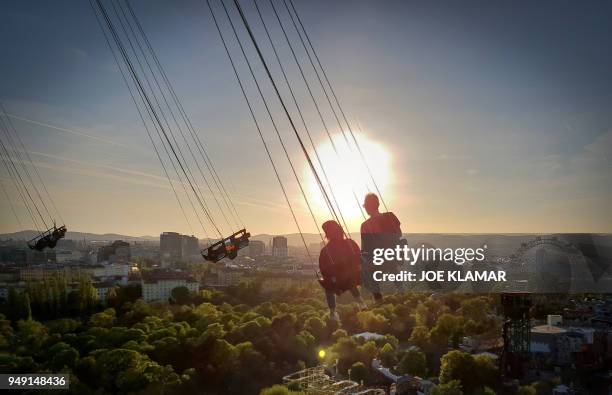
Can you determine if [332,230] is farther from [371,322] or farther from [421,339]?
[371,322]

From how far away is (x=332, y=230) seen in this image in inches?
117

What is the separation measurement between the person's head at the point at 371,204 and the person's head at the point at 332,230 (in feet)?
0.73

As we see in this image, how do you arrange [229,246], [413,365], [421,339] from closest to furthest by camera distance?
[229,246], [413,365], [421,339]

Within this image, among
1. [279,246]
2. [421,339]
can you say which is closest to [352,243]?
[421,339]

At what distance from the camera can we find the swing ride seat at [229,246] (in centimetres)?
566

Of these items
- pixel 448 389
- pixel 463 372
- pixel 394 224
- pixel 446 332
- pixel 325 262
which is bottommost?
pixel 448 389

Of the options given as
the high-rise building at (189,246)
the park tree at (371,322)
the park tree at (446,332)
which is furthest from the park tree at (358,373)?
the high-rise building at (189,246)

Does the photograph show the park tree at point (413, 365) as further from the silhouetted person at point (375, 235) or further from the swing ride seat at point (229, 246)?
the silhouetted person at point (375, 235)

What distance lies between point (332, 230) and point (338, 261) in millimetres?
203

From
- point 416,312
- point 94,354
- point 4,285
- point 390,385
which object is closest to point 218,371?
point 94,354

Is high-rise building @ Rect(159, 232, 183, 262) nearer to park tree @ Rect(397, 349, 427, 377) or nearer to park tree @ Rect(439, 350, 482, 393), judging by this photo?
park tree @ Rect(397, 349, 427, 377)

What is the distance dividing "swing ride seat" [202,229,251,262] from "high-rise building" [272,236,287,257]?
230 feet

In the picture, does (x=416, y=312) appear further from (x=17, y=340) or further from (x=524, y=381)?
(x=17, y=340)

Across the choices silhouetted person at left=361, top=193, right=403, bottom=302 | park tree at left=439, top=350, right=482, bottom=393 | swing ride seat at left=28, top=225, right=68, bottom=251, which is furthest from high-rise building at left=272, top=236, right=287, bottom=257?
silhouetted person at left=361, top=193, right=403, bottom=302
